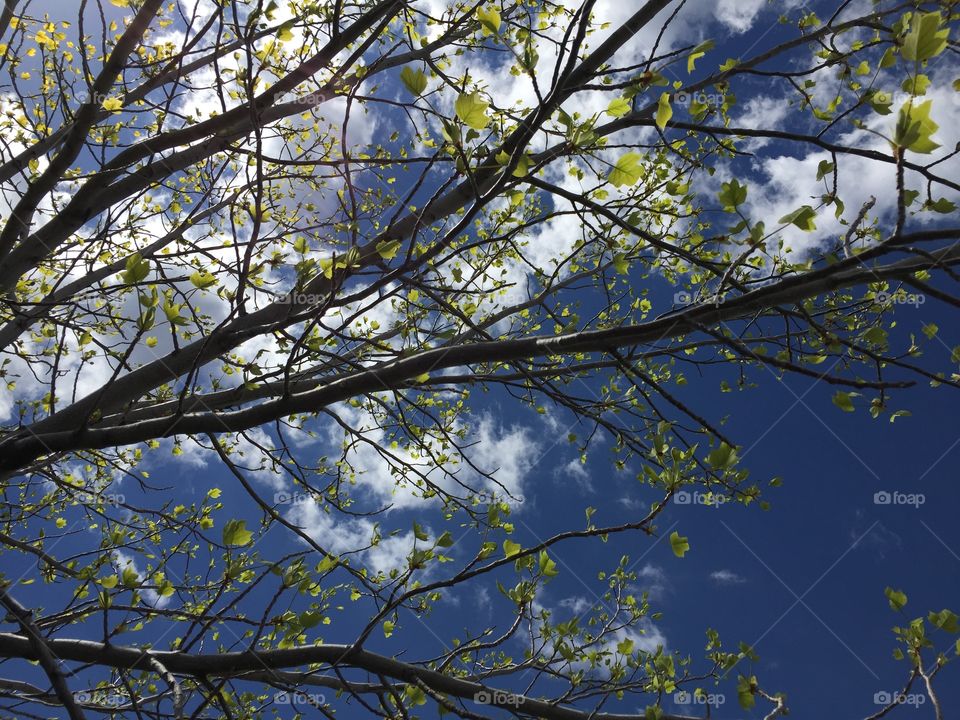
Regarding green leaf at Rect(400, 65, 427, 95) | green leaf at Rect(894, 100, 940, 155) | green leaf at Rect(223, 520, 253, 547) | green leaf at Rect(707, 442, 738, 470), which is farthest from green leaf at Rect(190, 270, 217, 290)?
green leaf at Rect(894, 100, 940, 155)

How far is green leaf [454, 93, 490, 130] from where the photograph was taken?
56.6 inches

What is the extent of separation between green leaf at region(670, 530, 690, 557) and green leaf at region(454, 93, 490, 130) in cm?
142

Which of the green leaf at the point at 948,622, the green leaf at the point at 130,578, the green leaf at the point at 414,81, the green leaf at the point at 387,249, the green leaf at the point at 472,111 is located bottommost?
the green leaf at the point at 948,622

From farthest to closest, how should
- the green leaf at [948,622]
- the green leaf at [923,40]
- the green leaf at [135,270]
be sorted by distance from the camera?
the green leaf at [948,622] < the green leaf at [135,270] < the green leaf at [923,40]

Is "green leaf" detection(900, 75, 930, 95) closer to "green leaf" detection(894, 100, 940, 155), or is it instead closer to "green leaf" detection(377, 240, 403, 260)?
"green leaf" detection(894, 100, 940, 155)

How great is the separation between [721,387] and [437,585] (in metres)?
2.32

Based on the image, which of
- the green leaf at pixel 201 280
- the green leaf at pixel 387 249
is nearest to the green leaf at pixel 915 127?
the green leaf at pixel 387 249

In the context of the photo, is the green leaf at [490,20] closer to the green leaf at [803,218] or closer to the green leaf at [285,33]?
the green leaf at [803,218]

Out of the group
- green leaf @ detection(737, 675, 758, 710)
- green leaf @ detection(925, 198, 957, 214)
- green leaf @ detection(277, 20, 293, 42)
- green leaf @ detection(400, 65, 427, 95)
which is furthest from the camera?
green leaf @ detection(277, 20, 293, 42)

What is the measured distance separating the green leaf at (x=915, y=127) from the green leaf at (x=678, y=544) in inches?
50.1

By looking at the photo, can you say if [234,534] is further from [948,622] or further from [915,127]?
[948,622]

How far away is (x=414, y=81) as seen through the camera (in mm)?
1462

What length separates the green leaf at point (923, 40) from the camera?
1.11 metres

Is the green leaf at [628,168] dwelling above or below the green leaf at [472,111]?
→ below
